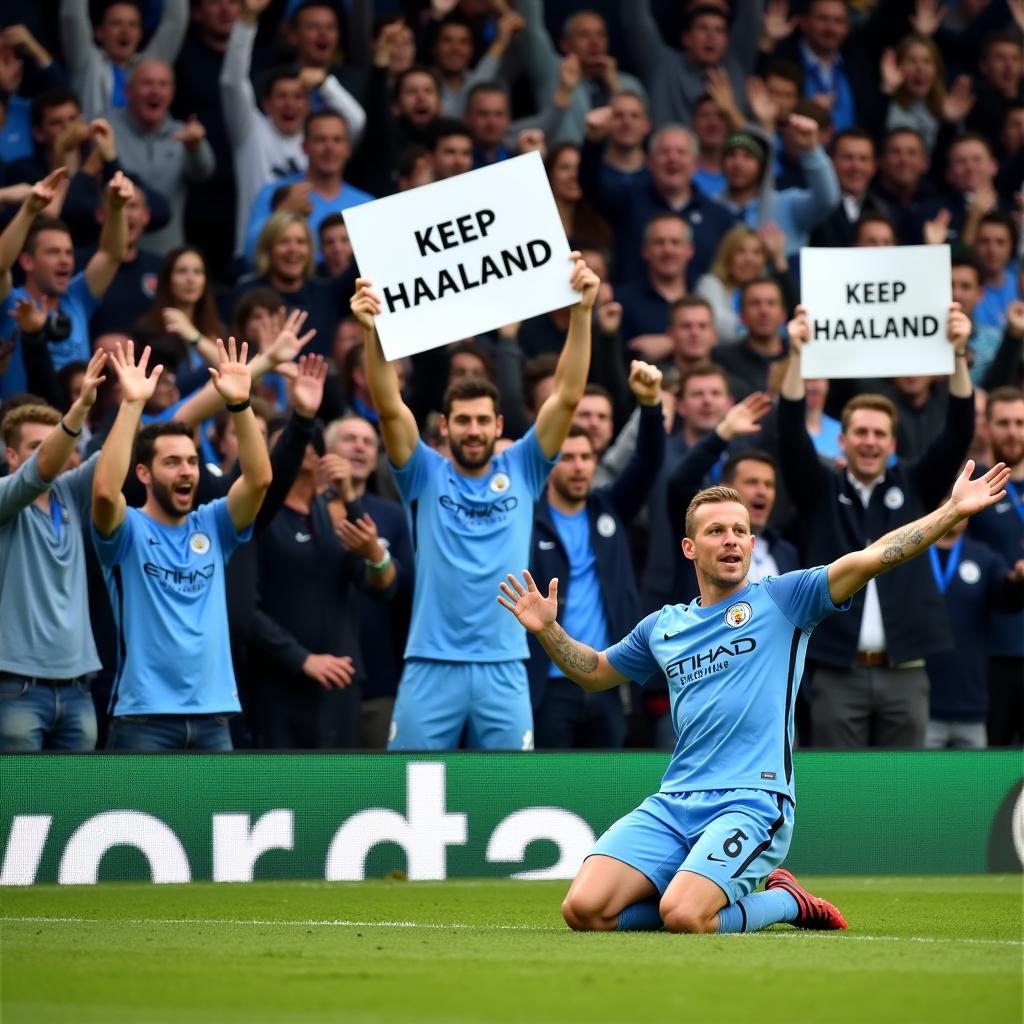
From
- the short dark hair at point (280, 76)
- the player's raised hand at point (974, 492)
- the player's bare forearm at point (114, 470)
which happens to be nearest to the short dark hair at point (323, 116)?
the short dark hair at point (280, 76)

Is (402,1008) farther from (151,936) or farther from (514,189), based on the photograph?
(514,189)

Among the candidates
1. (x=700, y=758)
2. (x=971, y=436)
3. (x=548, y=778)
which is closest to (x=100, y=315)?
(x=548, y=778)

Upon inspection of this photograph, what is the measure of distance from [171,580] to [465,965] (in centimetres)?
427

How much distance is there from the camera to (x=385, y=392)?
34.1 ft

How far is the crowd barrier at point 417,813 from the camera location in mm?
10414

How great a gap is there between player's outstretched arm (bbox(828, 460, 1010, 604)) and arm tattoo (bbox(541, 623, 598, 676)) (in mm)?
1165

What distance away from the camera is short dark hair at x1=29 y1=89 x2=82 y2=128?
1359 cm

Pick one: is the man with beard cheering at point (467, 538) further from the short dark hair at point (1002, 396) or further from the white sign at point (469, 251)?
the short dark hair at point (1002, 396)

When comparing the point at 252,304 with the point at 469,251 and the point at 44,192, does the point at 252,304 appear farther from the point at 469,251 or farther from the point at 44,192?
the point at 469,251

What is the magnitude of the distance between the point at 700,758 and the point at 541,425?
301 cm

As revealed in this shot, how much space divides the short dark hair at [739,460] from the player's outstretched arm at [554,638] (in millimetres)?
3626

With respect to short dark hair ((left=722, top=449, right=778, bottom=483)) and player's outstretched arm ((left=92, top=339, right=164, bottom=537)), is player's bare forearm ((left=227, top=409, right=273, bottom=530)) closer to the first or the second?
player's outstretched arm ((left=92, top=339, right=164, bottom=537))

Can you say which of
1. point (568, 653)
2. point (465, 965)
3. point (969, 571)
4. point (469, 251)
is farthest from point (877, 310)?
point (465, 965)

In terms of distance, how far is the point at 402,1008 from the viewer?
5.57 meters
